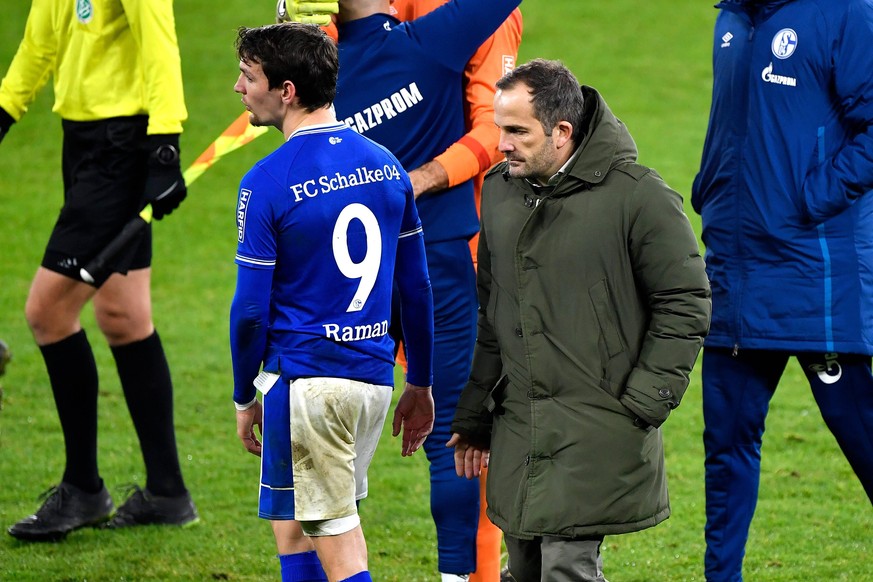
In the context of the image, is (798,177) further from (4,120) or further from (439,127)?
(4,120)

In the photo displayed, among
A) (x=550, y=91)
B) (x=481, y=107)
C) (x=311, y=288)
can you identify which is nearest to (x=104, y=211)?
(x=481, y=107)

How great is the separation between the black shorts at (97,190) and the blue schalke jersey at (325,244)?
1.83 meters

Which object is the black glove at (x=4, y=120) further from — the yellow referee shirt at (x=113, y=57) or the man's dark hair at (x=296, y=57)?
the man's dark hair at (x=296, y=57)

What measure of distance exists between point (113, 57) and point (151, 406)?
137 cm

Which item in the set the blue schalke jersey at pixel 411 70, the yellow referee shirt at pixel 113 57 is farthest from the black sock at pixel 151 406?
the blue schalke jersey at pixel 411 70

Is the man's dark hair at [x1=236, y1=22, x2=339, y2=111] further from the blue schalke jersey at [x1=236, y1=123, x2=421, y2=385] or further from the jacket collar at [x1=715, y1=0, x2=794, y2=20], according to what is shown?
the jacket collar at [x1=715, y1=0, x2=794, y2=20]

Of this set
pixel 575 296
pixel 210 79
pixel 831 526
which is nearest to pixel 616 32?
pixel 210 79

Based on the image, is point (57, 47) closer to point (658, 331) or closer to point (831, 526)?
point (658, 331)

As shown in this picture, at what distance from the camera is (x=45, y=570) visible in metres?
4.85

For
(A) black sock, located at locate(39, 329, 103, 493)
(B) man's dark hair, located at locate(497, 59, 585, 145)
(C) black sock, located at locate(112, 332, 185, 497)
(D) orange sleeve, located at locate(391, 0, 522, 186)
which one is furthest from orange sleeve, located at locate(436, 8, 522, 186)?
(A) black sock, located at locate(39, 329, 103, 493)

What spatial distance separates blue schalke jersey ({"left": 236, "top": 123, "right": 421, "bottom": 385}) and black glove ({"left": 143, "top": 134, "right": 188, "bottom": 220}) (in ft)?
5.23

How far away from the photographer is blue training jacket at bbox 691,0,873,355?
3961 millimetres

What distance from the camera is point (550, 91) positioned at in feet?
10.9

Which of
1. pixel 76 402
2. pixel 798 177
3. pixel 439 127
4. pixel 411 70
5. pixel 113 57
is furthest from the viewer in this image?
pixel 76 402
